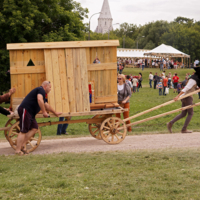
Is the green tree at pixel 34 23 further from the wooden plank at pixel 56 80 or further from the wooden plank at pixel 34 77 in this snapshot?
the wooden plank at pixel 56 80

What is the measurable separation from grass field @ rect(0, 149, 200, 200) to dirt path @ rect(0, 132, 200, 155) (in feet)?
2.59

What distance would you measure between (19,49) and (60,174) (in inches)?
134

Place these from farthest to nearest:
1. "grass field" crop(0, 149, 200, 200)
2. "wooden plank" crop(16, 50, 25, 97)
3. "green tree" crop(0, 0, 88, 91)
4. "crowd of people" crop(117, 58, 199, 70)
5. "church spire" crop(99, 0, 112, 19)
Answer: "church spire" crop(99, 0, 112, 19) → "crowd of people" crop(117, 58, 199, 70) → "green tree" crop(0, 0, 88, 91) → "wooden plank" crop(16, 50, 25, 97) → "grass field" crop(0, 149, 200, 200)

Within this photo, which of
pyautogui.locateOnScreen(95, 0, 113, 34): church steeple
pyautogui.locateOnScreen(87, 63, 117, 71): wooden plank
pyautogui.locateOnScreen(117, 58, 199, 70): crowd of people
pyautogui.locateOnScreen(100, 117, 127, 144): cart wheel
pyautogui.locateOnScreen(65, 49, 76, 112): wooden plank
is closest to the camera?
pyautogui.locateOnScreen(65, 49, 76, 112): wooden plank

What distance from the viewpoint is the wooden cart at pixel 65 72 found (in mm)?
7844

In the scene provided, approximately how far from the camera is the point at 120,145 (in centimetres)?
834

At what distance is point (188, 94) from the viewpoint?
30.1 ft

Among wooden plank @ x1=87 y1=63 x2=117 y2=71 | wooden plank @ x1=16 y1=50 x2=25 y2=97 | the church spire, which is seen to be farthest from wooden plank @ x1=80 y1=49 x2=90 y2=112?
the church spire

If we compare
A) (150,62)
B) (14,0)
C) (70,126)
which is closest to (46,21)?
(14,0)

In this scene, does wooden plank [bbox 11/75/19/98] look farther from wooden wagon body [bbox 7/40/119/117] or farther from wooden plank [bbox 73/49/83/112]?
wooden plank [bbox 73/49/83/112]

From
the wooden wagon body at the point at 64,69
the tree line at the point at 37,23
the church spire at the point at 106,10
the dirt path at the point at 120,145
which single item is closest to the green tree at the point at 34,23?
the tree line at the point at 37,23

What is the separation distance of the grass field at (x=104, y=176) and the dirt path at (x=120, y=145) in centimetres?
79

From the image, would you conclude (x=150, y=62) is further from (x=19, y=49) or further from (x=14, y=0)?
(x=19, y=49)

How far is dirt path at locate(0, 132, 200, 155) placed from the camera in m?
7.92
